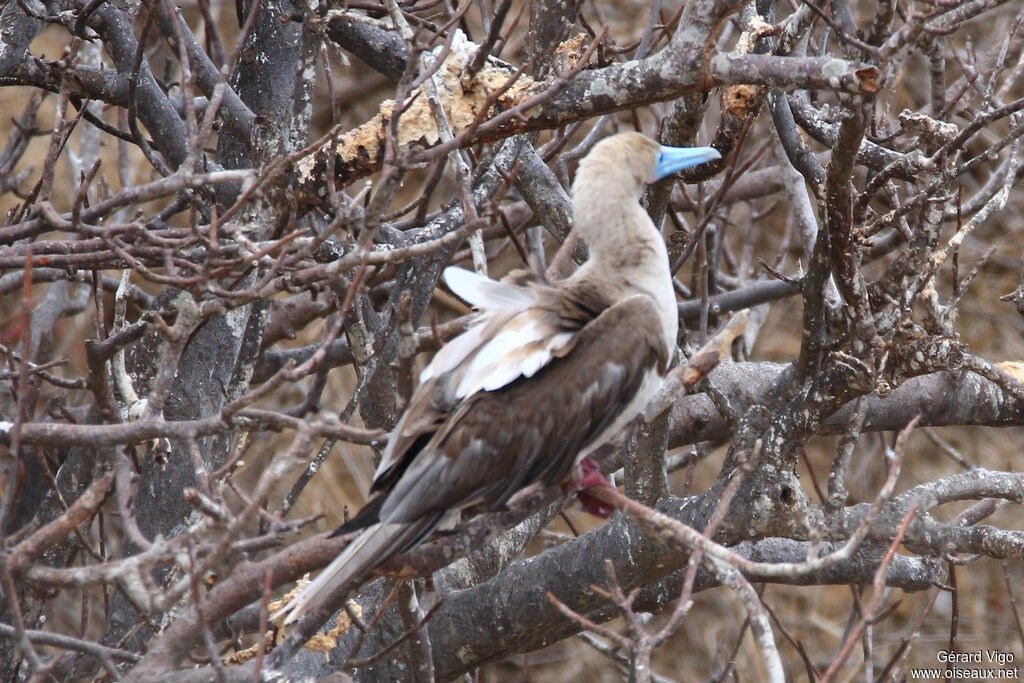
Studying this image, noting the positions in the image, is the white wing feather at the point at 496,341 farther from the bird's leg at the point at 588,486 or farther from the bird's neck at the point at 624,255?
the bird's leg at the point at 588,486

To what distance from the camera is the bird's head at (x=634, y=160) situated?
3240 millimetres

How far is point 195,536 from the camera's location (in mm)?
2250

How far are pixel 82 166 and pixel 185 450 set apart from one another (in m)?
2.22

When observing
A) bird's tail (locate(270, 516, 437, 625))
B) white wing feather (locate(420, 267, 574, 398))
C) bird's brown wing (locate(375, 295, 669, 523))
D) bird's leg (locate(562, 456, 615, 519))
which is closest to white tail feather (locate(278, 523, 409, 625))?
bird's tail (locate(270, 516, 437, 625))

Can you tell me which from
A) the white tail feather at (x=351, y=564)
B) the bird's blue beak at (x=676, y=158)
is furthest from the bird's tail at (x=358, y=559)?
the bird's blue beak at (x=676, y=158)

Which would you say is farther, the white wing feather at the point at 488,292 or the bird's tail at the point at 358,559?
the white wing feather at the point at 488,292

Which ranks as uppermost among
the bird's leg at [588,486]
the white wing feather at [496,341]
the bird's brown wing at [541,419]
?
the white wing feather at [496,341]

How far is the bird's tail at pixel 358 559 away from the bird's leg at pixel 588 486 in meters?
0.58

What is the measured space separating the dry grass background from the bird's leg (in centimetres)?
416

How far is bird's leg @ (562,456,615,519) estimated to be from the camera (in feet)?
9.86

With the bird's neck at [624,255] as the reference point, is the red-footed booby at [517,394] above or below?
below

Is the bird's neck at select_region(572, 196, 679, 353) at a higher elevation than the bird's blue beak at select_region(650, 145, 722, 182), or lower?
lower

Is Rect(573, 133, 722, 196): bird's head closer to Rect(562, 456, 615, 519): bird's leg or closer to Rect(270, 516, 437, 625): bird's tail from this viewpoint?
Rect(562, 456, 615, 519): bird's leg

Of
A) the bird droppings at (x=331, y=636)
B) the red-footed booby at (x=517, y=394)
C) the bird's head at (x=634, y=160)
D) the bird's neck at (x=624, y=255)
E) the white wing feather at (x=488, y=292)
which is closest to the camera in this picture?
the red-footed booby at (x=517, y=394)
